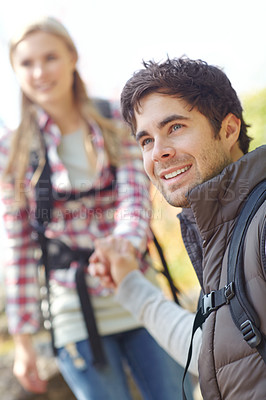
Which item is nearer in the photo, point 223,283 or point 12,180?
point 223,283

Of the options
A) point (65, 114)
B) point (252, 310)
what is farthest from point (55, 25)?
point (252, 310)

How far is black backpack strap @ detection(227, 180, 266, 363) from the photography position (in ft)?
2.85

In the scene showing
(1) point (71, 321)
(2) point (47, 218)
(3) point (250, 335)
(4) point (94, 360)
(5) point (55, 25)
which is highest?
(5) point (55, 25)

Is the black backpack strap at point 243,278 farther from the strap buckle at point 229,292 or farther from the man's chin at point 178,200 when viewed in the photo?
the man's chin at point 178,200

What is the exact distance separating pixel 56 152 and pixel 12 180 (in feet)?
0.56

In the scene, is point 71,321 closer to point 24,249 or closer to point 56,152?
point 24,249

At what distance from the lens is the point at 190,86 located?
42.9 inches

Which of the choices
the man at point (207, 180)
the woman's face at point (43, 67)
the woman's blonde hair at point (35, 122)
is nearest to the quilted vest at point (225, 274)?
the man at point (207, 180)

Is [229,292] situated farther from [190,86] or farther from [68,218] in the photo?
[68,218]

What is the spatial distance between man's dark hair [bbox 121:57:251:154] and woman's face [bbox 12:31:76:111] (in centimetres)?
67

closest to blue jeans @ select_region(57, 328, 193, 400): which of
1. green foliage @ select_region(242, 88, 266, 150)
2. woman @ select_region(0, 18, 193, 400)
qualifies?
woman @ select_region(0, 18, 193, 400)

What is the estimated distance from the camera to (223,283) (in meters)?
0.96

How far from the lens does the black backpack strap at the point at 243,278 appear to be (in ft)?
2.85

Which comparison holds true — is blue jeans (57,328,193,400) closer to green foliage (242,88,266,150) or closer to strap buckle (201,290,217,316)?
strap buckle (201,290,217,316)
